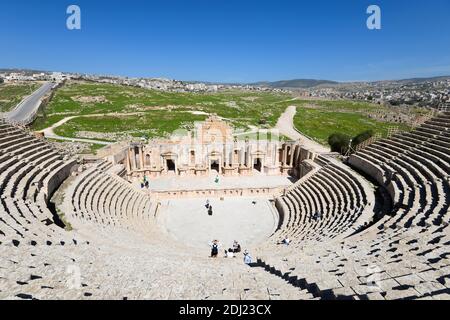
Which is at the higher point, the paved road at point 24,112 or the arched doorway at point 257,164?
the paved road at point 24,112

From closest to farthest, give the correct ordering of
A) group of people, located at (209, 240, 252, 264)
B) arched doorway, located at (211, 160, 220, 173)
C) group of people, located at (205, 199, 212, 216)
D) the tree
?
group of people, located at (209, 240, 252, 264)
group of people, located at (205, 199, 212, 216)
arched doorway, located at (211, 160, 220, 173)
the tree

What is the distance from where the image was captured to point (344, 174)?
2725cm

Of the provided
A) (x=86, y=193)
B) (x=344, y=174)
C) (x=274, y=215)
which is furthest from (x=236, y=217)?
(x=86, y=193)

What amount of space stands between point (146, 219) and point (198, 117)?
160 ft

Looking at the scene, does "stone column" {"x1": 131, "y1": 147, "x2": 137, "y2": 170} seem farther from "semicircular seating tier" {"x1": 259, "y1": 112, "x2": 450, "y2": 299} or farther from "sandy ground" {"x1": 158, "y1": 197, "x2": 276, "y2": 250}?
"semicircular seating tier" {"x1": 259, "y1": 112, "x2": 450, "y2": 299}

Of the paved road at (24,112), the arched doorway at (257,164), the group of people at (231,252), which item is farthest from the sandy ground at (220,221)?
the paved road at (24,112)

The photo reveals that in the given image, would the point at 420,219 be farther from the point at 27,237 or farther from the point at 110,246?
the point at 27,237

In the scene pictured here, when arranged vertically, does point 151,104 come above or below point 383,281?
above

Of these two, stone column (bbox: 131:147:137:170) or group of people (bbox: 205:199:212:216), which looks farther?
stone column (bbox: 131:147:137:170)

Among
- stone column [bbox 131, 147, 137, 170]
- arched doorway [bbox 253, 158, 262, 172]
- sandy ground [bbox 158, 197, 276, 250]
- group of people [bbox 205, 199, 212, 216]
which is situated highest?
stone column [bbox 131, 147, 137, 170]

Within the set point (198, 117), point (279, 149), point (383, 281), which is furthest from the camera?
point (198, 117)

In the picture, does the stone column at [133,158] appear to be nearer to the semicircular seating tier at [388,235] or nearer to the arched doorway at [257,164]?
the arched doorway at [257,164]

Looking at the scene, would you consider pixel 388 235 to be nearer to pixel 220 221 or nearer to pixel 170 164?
pixel 220 221

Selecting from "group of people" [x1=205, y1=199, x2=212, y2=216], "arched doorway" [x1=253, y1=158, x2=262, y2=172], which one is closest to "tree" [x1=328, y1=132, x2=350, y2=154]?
"arched doorway" [x1=253, y1=158, x2=262, y2=172]
